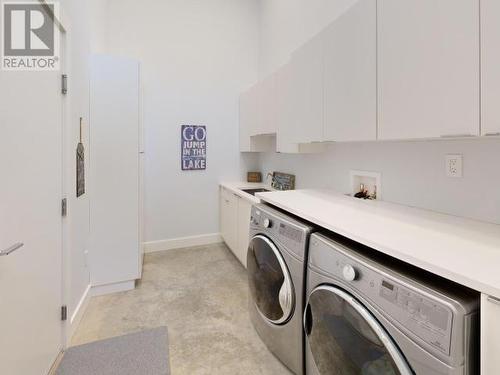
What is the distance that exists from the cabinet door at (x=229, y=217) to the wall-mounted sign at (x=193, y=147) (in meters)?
0.52

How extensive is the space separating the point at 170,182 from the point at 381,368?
3.24 metres

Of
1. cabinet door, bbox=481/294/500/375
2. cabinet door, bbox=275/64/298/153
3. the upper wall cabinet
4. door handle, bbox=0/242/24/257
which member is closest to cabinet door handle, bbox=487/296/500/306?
cabinet door, bbox=481/294/500/375

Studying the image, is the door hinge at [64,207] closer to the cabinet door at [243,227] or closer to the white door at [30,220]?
the white door at [30,220]

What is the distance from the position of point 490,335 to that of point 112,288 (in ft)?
9.03

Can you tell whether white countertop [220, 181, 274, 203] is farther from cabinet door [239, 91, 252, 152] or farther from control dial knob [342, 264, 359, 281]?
control dial knob [342, 264, 359, 281]

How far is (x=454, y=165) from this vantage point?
143cm

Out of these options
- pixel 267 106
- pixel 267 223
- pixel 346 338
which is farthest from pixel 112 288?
pixel 267 106

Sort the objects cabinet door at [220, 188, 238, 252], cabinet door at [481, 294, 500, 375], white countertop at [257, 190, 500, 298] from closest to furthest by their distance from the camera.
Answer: cabinet door at [481, 294, 500, 375] → white countertop at [257, 190, 500, 298] → cabinet door at [220, 188, 238, 252]

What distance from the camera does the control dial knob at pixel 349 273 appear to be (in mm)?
1028

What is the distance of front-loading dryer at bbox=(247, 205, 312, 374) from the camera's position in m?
1.44

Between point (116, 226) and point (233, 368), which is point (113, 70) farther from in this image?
point (233, 368)

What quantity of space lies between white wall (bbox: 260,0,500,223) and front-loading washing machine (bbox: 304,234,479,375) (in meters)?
0.69

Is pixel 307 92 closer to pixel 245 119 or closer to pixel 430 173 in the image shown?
pixel 430 173

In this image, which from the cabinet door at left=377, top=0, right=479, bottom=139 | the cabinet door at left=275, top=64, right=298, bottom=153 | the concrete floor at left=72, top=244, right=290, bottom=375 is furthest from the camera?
the cabinet door at left=275, top=64, right=298, bottom=153
